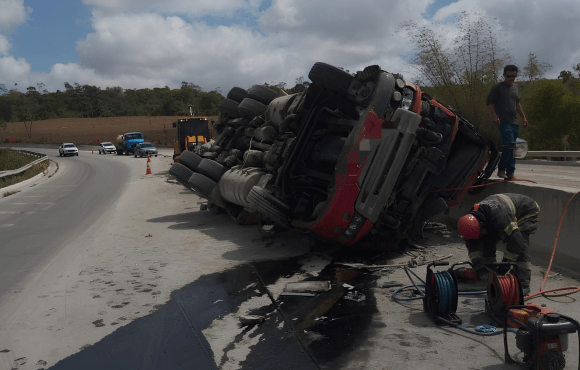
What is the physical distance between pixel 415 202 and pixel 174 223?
17.8ft

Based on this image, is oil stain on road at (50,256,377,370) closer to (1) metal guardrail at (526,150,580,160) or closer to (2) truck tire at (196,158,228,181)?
(2) truck tire at (196,158,228,181)

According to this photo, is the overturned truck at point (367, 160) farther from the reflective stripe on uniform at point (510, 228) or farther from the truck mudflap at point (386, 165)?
the reflective stripe on uniform at point (510, 228)

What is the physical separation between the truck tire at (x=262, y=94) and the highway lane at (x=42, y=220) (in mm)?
4270

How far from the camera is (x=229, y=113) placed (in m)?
11.6

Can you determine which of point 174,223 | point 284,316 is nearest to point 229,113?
point 174,223

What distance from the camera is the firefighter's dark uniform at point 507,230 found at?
4770 millimetres

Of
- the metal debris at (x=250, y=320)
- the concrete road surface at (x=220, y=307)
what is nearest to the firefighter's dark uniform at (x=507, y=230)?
the concrete road surface at (x=220, y=307)

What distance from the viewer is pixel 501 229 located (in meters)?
4.77

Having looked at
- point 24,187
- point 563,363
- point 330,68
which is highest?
point 330,68

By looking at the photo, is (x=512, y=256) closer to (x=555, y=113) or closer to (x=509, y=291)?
(x=509, y=291)

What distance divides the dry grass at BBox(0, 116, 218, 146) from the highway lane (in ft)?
191

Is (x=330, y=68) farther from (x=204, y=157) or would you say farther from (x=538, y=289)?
(x=204, y=157)

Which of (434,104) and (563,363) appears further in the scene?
(434,104)

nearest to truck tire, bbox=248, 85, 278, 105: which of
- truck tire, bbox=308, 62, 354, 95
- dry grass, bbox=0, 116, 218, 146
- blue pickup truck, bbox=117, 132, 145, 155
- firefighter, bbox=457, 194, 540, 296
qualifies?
truck tire, bbox=308, 62, 354, 95
